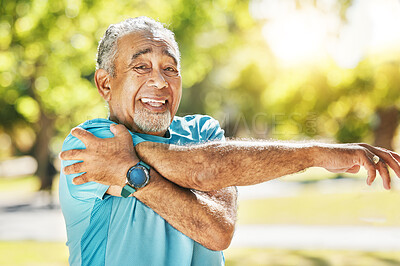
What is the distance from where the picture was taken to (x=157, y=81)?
7.12ft

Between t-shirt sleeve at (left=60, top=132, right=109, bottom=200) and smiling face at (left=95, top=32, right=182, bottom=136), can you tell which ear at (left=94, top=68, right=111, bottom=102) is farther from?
t-shirt sleeve at (left=60, top=132, right=109, bottom=200)

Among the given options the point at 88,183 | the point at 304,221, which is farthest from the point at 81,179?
the point at 304,221

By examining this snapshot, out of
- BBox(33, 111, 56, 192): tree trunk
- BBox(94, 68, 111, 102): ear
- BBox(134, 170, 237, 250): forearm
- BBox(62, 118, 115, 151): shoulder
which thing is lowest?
BBox(33, 111, 56, 192): tree trunk

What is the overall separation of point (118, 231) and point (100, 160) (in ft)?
1.05

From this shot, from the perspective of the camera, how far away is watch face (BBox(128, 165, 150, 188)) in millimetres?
1856

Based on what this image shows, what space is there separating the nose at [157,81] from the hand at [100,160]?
14.8 inches

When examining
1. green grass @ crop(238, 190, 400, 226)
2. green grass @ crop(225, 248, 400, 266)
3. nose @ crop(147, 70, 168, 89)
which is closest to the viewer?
nose @ crop(147, 70, 168, 89)

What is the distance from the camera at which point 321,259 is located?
309 inches

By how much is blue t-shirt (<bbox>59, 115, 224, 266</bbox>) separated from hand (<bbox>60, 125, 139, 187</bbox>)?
2.0 inches

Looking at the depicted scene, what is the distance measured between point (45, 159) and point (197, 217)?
20073 millimetres

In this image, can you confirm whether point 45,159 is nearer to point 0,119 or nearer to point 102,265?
point 0,119

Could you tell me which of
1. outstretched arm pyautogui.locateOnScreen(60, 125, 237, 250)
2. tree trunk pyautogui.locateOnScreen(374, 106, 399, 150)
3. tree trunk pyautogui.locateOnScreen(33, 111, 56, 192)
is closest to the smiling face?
outstretched arm pyautogui.locateOnScreen(60, 125, 237, 250)

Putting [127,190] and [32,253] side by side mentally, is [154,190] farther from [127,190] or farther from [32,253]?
[32,253]

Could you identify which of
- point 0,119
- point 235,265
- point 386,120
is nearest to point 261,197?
point 235,265
